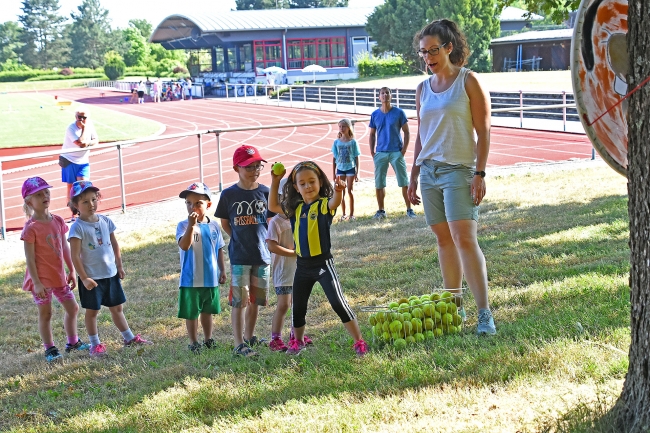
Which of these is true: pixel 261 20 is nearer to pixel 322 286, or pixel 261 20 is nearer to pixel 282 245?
pixel 282 245

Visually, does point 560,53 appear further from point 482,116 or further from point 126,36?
point 126,36

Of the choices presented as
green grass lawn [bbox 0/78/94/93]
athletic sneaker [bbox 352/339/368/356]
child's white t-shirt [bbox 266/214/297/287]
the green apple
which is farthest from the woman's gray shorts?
green grass lawn [bbox 0/78/94/93]

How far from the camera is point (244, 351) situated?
5.55 meters

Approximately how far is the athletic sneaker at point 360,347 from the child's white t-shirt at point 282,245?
0.91m

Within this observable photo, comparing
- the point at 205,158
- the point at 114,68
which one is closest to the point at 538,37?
the point at 205,158

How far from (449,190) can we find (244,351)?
1.76 metres

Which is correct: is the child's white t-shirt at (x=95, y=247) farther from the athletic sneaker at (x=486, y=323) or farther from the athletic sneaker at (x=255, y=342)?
the athletic sneaker at (x=486, y=323)

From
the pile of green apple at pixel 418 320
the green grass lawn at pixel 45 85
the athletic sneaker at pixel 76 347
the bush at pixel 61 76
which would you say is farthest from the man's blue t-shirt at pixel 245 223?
the bush at pixel 61 76

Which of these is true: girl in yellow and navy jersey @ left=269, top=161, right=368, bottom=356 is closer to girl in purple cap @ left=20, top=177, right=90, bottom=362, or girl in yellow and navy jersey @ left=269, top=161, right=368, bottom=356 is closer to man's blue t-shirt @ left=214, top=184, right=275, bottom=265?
man's blue t-shirt @ left=214, top=184, right=275, bottom=265

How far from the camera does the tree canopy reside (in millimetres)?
56062

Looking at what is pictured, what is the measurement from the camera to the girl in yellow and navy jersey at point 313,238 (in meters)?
5.11

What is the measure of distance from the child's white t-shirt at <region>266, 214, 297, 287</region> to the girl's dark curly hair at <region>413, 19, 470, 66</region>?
60.1 inches

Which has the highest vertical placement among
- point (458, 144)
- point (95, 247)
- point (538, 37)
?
point (538, 37)

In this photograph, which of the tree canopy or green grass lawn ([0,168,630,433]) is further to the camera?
the tree canopy
